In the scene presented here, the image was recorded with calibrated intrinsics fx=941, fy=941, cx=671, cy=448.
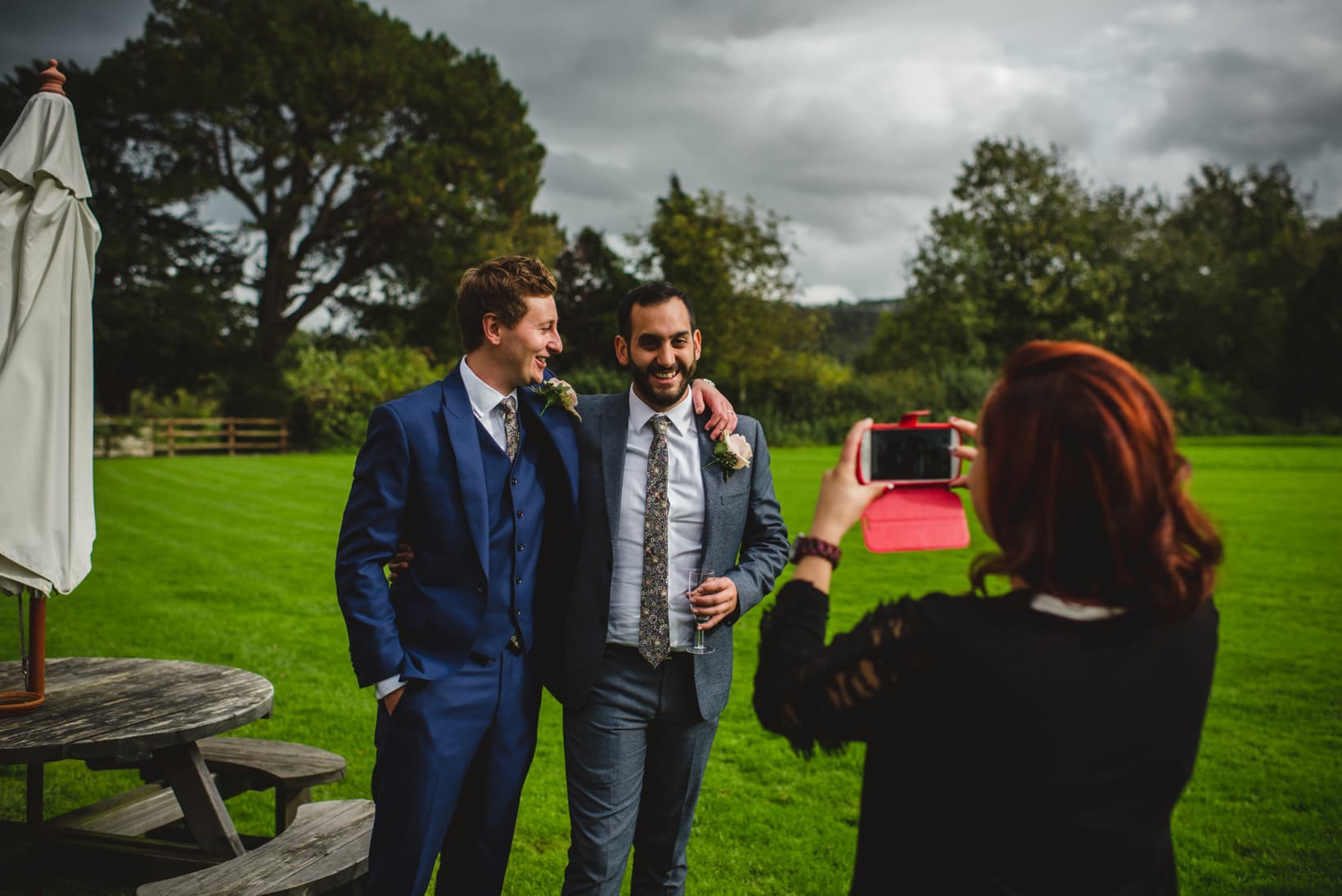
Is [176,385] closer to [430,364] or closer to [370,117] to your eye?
[430,364]

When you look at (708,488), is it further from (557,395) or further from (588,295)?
(588,295)

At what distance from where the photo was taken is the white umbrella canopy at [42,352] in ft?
12.3

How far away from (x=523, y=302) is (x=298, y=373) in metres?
35.8

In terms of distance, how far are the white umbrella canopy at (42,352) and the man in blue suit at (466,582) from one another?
167cm

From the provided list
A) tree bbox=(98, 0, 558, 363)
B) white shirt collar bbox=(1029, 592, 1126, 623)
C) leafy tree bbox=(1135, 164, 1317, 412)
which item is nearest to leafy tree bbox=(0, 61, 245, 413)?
tree bbox=(98, 0, 558, 363)

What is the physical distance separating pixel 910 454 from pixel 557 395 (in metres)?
1.69

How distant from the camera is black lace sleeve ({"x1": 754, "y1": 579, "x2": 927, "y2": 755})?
1.63 meters

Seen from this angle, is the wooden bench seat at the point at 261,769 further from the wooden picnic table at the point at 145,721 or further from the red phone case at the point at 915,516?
the red phone case at the point at 915,516

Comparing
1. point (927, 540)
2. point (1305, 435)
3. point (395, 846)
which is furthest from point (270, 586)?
point (1305, 435)

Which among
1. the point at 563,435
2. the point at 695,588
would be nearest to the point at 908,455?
the point at 695,588

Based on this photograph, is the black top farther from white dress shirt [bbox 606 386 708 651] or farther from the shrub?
the shrub

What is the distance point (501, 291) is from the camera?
3.23m

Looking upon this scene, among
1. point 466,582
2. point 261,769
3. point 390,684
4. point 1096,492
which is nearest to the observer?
point 1096,492

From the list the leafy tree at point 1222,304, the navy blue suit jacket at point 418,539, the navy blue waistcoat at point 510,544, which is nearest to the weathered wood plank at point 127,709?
the navy blue suit jacket at point 418,539
